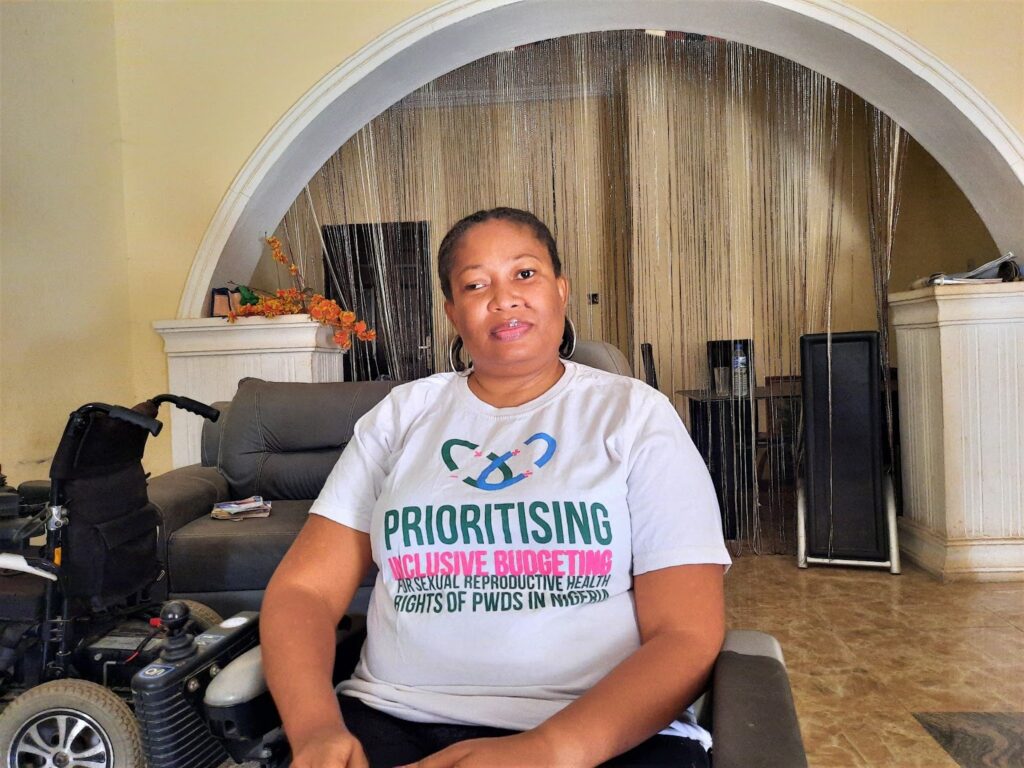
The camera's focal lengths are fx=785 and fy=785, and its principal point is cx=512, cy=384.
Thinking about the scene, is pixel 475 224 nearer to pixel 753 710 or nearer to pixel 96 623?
pixel 753 710

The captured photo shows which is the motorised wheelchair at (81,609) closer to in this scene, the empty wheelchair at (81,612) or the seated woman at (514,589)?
the empty wheelchair at (81,612)

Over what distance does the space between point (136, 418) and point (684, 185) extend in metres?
3.57

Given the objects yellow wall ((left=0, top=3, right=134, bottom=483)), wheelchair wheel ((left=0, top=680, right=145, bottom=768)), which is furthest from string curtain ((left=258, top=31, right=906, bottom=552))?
wheelchair wheel ((left=0, top=680, right=145, bottom=768))

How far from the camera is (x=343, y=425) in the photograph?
2809mm

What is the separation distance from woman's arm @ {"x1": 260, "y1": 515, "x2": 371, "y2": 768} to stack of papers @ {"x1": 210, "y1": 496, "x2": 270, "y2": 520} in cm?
164

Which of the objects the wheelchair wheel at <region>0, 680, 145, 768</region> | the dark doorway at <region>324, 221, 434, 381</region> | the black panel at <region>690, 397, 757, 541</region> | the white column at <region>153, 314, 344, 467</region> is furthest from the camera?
the dark doorway at <region>324, 221, 434, 381</region>

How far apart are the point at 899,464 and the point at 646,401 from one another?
3168 millimetres

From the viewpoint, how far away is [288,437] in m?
2.88

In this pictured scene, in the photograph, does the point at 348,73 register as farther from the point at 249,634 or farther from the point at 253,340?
the point at 249,634

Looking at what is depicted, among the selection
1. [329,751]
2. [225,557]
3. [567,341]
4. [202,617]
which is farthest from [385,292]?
[329,751]

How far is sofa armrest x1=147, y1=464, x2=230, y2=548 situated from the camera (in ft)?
8.07

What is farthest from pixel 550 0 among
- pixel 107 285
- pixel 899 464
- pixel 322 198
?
pixel 899 464

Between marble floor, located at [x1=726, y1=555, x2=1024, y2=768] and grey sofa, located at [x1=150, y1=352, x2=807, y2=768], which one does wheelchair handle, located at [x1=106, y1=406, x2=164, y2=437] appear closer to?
grey sofa, located at [x1=150, y1=352, x2=807, y2=768]

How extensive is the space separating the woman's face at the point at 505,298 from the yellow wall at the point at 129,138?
8.85 feet
